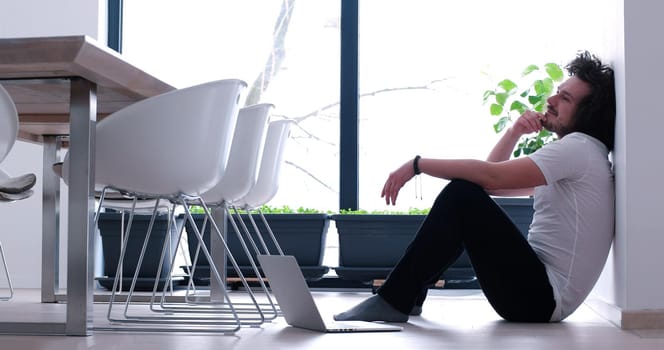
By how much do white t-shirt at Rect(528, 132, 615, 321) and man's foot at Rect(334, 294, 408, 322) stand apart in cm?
50

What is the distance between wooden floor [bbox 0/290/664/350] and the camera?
2277 mm

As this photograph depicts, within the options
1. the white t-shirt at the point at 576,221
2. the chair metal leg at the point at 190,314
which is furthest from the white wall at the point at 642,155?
the chair metal leg at the point at 190,314

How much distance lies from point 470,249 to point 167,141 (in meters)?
0.98

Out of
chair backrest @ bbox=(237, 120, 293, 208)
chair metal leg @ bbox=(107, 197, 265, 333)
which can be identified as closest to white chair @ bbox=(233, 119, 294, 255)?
chair backrest @ bbox=(237, 120, 293, 208)

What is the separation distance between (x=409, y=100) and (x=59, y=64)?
3.24m

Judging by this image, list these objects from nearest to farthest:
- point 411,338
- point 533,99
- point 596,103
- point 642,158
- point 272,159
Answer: point 411,338, point 642,158, point 596,103, point 272,159, point 533,99

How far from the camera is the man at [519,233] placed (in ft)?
9.25

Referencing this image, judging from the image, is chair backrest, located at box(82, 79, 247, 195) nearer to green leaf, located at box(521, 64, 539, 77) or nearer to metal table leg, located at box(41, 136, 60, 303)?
metal table leg, located at box(41, 136, 60, 303)

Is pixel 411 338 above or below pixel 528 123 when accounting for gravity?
below

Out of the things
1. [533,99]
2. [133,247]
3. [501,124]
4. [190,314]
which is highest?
[533,99]

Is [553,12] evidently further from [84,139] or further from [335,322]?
[84,139]

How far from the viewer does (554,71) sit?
4.88 m

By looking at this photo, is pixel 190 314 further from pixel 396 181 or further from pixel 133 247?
pixel 133 247

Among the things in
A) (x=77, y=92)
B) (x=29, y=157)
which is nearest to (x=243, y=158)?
(x=77, y=92)
